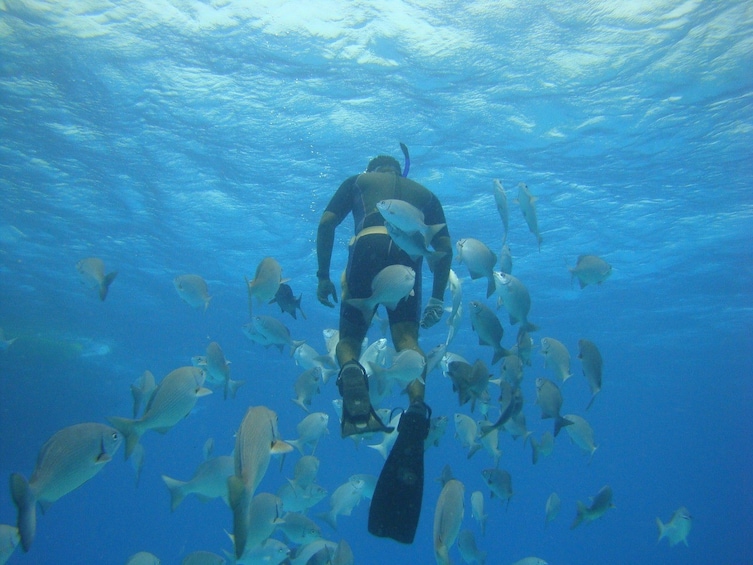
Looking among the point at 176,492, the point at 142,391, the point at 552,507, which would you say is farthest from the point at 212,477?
the point at 552,507

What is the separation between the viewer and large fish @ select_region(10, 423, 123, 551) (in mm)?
3631

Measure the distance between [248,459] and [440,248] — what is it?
158 inches

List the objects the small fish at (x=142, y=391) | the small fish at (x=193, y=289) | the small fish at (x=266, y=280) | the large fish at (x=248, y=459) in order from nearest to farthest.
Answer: the large fish at (x=248, y=459), the small fish at (x=266, y=280), the small fish at (x=142, y=391), the small fish at (x=193, y=289)

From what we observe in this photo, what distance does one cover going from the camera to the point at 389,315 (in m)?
5.73

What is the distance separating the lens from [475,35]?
37.9ft

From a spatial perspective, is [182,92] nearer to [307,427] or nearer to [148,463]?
[307,427]

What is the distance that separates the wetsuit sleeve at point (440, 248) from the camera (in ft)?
19.6

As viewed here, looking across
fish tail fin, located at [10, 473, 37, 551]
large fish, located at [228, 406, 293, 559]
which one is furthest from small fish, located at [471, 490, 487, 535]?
fish tail fin, located at [10, 473, 37, 551]

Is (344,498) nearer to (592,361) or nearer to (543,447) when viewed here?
(543,447)

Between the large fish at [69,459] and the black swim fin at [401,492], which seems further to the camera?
the black swim fin at [401,492]

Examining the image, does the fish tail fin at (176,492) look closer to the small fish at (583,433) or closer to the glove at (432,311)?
the glove at (432,311)

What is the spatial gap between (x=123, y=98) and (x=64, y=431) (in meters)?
13.0

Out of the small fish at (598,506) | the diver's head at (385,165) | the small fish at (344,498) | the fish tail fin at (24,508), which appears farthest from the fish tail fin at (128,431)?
the small fish at (598,506)

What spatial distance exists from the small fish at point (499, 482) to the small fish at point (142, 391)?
498 centimetres
